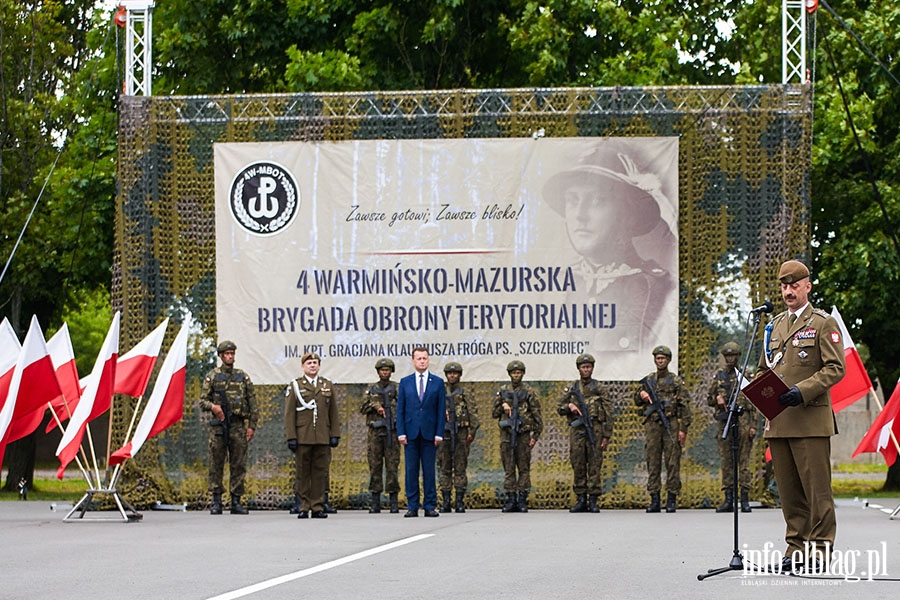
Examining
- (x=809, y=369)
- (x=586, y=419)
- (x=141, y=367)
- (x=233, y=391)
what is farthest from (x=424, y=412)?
(x=809, y=369)

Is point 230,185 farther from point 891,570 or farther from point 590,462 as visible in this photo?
point 891,570

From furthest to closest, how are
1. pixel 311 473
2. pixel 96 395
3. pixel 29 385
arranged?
pixel 311 473 → pixel 29 385 → pixel 96 395

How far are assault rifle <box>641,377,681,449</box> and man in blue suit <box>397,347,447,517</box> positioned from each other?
104 inches

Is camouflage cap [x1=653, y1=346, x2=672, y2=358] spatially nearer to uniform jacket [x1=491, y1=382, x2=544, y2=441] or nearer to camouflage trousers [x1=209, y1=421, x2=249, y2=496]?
uniform jacket [x1=491, y1=382, x2=544, y2=441]

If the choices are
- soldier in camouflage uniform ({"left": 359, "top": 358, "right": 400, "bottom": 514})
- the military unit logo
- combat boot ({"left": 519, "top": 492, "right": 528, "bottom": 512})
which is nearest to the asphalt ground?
combat boot ({"left": 519, "top": 492, "right": 528, "bottom": 512})

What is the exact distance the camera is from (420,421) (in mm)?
17438

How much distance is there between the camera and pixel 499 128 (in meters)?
19.5

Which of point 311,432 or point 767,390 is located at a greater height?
point 767,390

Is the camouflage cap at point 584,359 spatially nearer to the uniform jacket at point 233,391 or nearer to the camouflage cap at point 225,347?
the uniform jacket at point 233,391

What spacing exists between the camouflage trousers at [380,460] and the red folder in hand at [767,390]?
978 centimetres

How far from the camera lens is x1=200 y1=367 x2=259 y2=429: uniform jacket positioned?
60.9 feet

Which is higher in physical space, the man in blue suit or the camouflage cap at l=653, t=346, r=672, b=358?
the camouflage cap at l=653, t=346, r=672, b=358

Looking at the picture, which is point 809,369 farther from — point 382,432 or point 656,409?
point 382,432

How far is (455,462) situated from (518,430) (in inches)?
32.9
